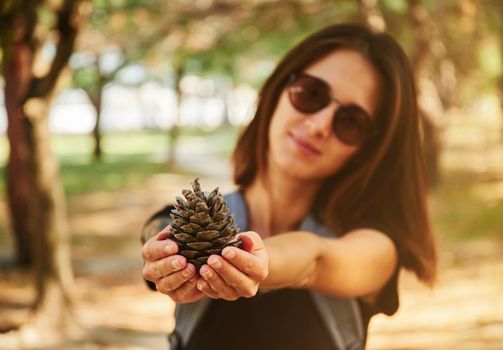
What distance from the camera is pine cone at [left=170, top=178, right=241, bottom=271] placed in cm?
141

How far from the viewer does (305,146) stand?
2219 millimetres

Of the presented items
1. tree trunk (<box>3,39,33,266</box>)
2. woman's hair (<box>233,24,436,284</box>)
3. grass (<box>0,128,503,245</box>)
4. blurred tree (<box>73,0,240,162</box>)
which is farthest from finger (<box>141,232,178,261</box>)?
tree trunk (<box>3,39,33,266</box>)

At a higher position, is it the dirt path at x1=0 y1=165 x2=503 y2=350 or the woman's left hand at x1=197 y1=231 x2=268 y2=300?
the woman's left hand at x1=197 y1=231 x2=268 y2=300

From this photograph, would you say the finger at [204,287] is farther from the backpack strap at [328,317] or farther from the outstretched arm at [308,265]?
the backpack strap at [328,317]

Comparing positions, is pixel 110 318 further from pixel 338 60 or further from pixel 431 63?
pixel 431 63

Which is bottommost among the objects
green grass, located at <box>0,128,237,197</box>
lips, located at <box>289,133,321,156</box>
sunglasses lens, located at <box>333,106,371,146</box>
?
green grass, located at <box>0,128,237,197</box>

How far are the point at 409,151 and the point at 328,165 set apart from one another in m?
0.32

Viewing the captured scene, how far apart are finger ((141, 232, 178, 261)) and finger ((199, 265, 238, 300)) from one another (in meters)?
0.08

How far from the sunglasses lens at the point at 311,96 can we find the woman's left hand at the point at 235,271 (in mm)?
822

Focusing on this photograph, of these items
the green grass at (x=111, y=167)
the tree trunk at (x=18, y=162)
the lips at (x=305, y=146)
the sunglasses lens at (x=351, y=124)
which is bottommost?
the green grass at (x=111, y=167)

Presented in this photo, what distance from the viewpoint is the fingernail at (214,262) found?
4.52 feet

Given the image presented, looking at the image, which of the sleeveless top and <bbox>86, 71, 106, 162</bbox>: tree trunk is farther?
<bbox>86, 71, 106, 162</bbox>: tree trunk

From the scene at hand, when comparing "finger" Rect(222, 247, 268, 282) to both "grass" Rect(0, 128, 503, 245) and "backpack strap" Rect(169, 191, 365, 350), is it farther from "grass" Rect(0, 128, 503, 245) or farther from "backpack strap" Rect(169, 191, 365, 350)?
"grass" Rect(0, 128, 503, 245)

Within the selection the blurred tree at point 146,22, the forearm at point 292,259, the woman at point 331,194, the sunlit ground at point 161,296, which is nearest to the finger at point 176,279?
the forearm at point 292,259
